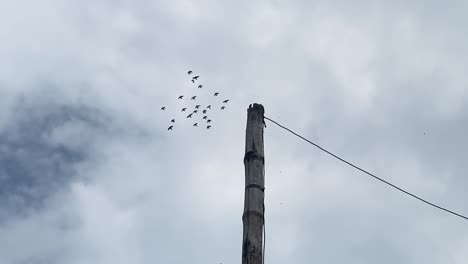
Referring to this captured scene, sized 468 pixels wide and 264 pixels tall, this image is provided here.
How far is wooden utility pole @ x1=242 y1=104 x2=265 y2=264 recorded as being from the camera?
22.6 ft

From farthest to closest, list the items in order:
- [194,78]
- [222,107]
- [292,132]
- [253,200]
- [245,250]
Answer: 1. [194,78]
2. [222,107]
3. [292,132]
4. [253,200]
5. [245,250]

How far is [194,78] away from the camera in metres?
12.6

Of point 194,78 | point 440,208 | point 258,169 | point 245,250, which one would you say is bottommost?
point 245,250

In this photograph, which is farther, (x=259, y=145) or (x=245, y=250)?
(x=259, y=145)

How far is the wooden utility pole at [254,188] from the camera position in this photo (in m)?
6.88

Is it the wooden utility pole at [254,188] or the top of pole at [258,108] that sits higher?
the top of pole at [258,108]

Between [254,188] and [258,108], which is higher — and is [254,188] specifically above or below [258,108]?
below

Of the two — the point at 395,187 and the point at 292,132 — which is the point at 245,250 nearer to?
the point at 292,132

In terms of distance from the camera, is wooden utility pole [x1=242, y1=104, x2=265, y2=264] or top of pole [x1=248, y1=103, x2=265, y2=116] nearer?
wooden utility pole [x1=242, y1=104, x2=265, y2=264]

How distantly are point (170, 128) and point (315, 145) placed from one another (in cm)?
342

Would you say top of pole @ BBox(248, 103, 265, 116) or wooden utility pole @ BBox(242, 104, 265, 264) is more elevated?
top of pole @ BBox(248, 103, 265, 116)

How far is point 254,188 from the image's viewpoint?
→ 755 centimetres

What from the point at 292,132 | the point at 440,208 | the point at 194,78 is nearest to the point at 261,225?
the point at 292,132

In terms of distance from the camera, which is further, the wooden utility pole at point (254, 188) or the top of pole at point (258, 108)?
the top of pole at point (258, 108)
